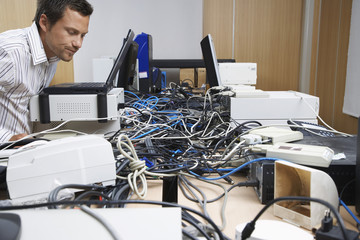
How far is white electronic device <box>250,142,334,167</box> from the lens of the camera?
2.01 ft

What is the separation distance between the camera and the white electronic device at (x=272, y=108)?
1.37 meters

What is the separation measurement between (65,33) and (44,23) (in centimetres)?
12

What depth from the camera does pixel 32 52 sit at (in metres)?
1.41

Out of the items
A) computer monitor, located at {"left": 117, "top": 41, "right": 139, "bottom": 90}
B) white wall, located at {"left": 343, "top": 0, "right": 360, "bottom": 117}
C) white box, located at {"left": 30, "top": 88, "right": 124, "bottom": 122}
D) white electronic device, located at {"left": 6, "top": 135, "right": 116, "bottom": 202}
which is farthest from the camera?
white wall, located at {"left": 343, "top": 0, "right": 360, "bottom": 117}

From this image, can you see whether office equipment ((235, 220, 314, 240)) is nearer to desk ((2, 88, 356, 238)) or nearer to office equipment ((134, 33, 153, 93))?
desk ((2, 88, 356, 238))

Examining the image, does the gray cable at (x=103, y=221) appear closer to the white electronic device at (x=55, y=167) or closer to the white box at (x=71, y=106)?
the white electronic device at (x=55, y=167)

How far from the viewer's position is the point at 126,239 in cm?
36

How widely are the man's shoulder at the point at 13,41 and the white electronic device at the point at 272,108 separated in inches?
38.9

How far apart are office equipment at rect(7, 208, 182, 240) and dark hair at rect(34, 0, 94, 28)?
128 centimetres

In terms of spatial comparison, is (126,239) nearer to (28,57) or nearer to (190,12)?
(28,57)

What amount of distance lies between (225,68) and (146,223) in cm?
217

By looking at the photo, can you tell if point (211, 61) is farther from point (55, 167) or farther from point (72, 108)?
point (55, 167)

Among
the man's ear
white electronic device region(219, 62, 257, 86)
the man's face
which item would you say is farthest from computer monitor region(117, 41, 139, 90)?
white electronic device region(219, 62, 257, 86)

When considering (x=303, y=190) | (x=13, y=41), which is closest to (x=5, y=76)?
(x=13, y=41)
